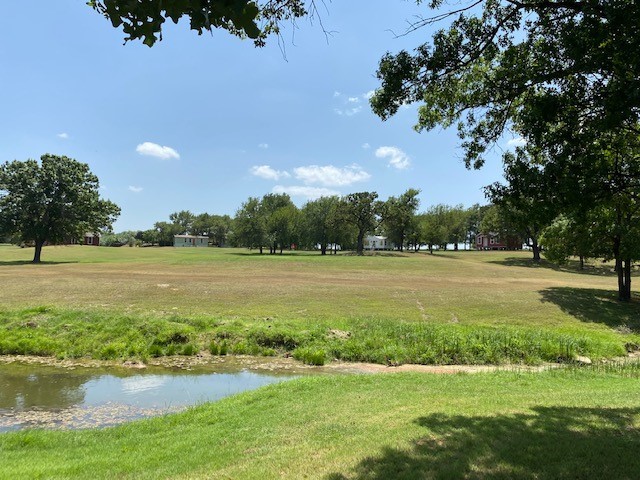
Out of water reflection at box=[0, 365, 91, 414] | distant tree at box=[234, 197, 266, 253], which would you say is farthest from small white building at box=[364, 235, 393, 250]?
water reflection at box=[0, 365, 91, 414]

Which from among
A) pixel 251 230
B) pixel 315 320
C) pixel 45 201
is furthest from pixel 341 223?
pixel 315 320

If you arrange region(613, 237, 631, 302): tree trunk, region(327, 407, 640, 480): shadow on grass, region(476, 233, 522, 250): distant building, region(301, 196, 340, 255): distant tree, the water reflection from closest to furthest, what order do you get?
1. region(327, 407, 640, 480): shadow on grass
2. the water reflection
3. region(613, 237, 631, 302): tree trunk
4. region(301, 196, 340, 255): distant tree
5. region(476, 233, 522, 250): distant building

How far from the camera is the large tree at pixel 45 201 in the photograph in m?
53.0

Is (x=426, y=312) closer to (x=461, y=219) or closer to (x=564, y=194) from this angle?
(x=564, y=194)

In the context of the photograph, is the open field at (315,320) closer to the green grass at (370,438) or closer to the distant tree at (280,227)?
the green grass at (370,438)

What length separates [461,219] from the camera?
115562 mm

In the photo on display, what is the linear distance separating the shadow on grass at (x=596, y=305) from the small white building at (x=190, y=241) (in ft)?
455

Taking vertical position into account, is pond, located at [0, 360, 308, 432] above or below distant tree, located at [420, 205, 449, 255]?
below

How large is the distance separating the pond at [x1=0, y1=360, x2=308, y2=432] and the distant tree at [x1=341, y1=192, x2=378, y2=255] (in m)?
72.0

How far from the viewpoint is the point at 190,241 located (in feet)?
513

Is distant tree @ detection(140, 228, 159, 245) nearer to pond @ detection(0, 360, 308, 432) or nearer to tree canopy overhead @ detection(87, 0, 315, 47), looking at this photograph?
pond @ detection(0, 360, 308, 432)

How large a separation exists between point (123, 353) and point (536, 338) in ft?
55.6

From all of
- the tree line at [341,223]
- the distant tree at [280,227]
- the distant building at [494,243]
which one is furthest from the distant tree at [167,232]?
the distant building at [494,243]

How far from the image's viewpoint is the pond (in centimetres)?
1021
